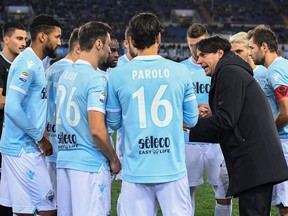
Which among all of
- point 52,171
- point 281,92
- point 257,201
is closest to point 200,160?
point 281,92

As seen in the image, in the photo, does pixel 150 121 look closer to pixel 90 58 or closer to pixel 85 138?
pixel 85 138

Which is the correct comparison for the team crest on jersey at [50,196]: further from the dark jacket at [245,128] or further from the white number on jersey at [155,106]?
the dark jacket at [245,128]

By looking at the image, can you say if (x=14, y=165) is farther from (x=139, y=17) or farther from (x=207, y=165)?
(x=207, y=165)

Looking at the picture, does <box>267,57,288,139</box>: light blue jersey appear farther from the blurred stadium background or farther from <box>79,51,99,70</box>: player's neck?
the blurred stadium background

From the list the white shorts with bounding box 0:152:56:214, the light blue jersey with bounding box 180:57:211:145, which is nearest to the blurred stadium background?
the light blue jersey with bounding box 180:57:211:145

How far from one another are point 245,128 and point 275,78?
3.68ft

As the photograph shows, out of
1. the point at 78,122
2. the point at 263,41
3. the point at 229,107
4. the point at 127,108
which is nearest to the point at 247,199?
the point at 229,107

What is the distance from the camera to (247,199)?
154 inches

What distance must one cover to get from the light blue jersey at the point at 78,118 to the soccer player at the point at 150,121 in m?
0.25

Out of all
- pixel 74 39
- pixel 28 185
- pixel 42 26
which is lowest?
pixel 28 185

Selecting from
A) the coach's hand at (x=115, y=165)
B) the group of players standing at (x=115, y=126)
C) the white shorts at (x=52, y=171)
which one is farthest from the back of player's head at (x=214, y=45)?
the white shorts at (x=52, y=171)

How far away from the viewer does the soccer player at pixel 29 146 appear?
14.3 feet

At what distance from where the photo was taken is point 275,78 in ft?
15.8

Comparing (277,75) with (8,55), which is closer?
(277,75)
